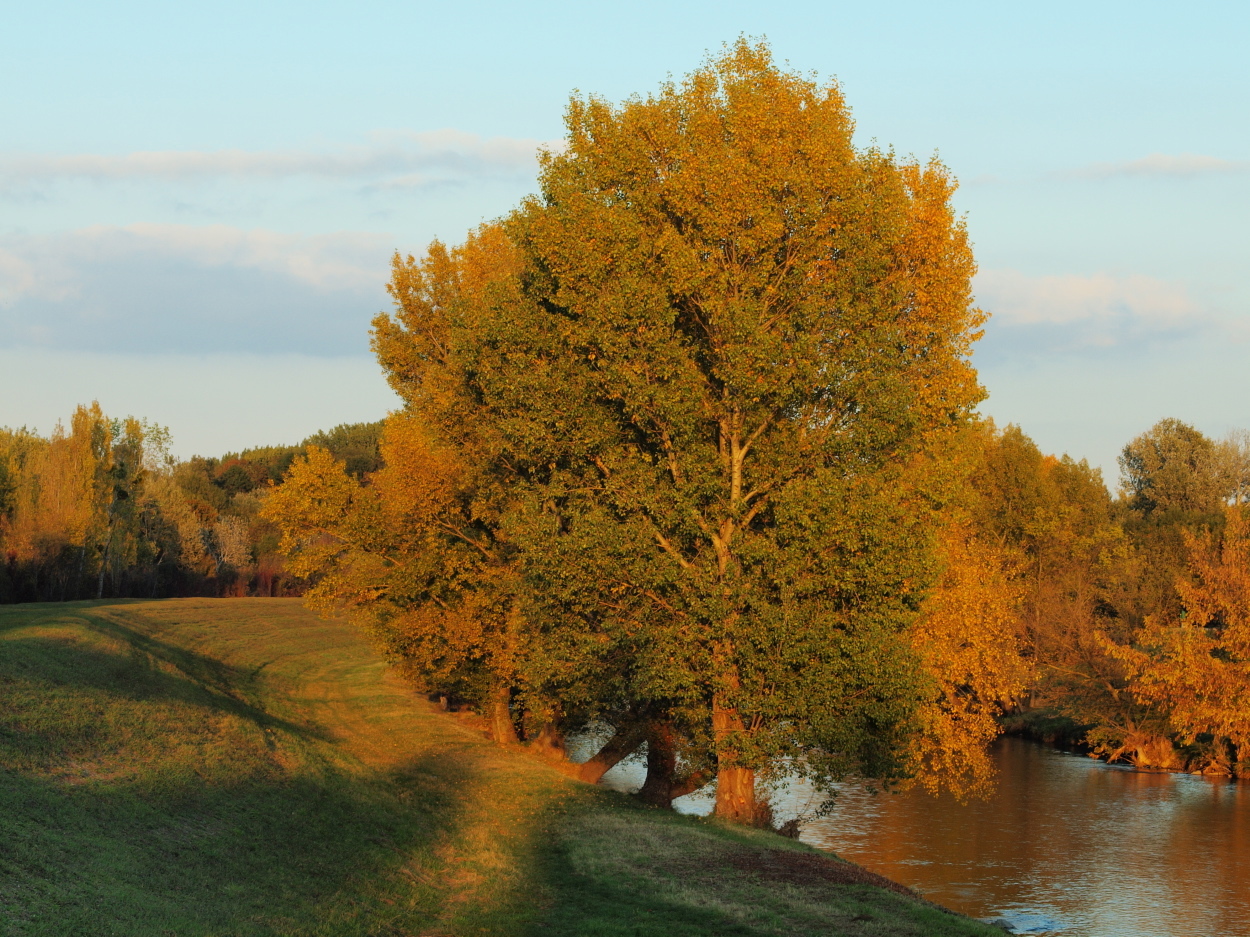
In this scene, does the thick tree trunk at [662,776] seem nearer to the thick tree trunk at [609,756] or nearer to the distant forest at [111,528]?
the thick tree trunk at [609,756]

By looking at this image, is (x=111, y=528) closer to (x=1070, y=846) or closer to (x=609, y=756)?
(x=609, y=756)

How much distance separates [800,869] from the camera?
23.1 metres

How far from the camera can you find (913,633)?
30141 millimetres

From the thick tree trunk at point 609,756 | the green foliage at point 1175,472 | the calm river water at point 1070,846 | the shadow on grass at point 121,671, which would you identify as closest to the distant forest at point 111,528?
the shadow on grass at point 121,671

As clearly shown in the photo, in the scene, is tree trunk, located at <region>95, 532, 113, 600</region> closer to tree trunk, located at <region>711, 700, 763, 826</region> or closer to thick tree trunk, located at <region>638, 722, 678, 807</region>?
thick tree trunk, located at <region>638, 722, 678, 807</region>

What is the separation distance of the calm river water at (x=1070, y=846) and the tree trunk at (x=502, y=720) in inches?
215

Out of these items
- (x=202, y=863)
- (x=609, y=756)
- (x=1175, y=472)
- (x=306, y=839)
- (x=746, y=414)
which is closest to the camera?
(x=202, y=863)

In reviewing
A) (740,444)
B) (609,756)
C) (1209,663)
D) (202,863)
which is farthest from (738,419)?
(1209,663)

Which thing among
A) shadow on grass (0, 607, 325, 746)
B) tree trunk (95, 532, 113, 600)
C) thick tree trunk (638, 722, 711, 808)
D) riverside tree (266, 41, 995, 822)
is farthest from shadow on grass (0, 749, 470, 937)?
tree trunk (95, 532, 113, 600)

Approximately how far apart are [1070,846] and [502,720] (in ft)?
70.0

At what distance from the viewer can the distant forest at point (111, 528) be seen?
71.5 meters

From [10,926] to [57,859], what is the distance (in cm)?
301

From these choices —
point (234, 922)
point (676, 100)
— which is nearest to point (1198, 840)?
point (676, 100)

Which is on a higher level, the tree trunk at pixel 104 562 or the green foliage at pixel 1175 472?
the green foliage at pixel 1175 472
